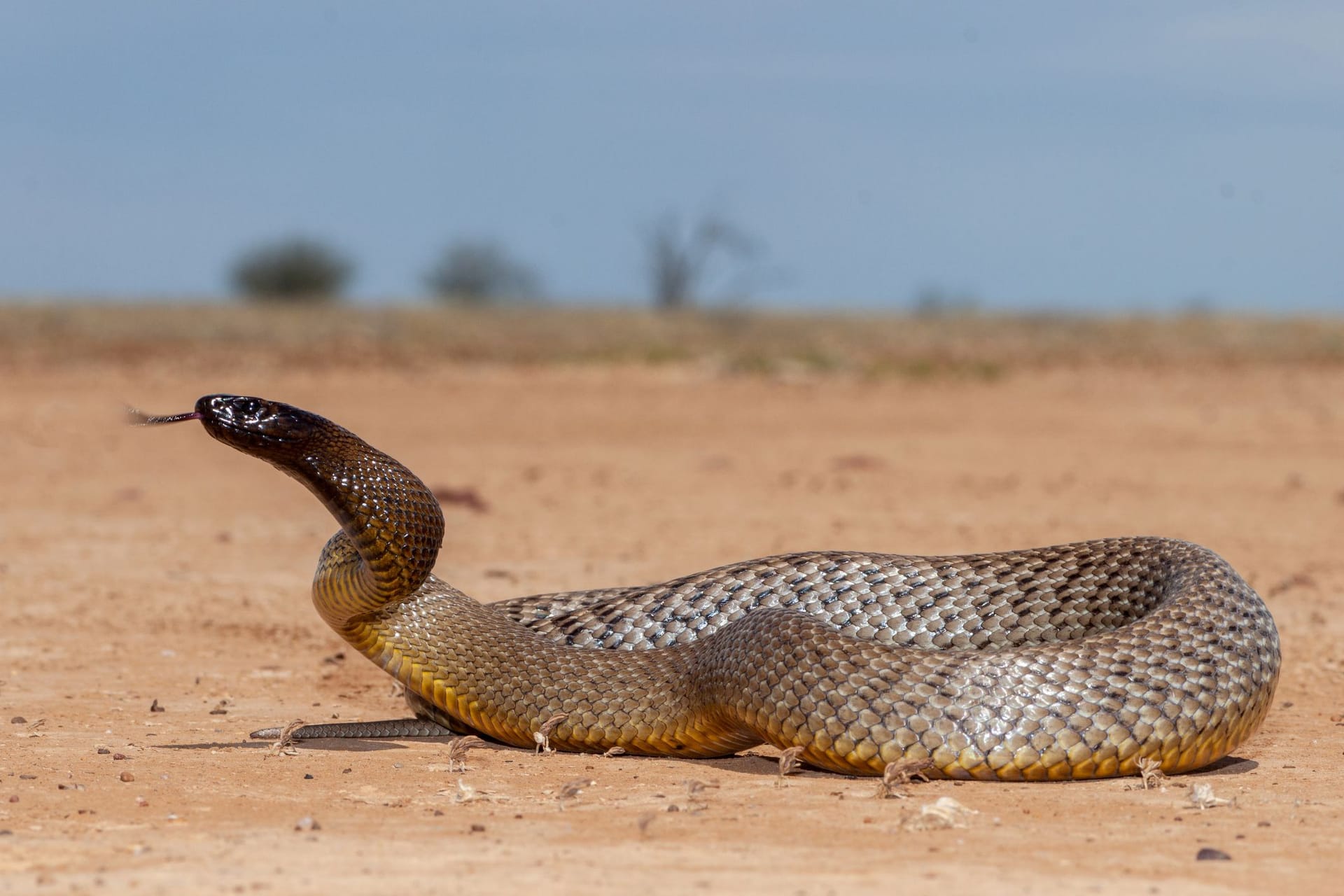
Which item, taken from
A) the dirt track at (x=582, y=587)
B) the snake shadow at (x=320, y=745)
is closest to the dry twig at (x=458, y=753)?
the dirt track at (x=582, y=587)

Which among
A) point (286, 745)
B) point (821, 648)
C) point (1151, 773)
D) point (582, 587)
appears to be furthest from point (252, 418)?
point (582, 587)

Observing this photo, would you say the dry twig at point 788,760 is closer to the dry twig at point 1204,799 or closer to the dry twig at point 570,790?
the dry twig at point 570,790

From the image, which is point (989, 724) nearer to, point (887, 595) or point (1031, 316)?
point (887, 595)

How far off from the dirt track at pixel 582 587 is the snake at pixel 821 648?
173 mm

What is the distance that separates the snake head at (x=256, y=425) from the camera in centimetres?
584

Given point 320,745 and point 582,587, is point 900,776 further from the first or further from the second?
point 582,587

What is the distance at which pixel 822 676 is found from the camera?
5684mm

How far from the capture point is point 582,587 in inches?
402

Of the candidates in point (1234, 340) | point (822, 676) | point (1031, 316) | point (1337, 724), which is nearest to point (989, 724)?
point (822, 676)

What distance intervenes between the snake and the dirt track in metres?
0.17

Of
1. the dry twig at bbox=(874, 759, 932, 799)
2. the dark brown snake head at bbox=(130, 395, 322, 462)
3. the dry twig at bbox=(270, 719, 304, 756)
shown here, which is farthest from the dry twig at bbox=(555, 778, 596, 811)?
the dark brown snake head at bbox=(130, 395, 322, 462)

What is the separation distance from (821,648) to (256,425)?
84.3 inches

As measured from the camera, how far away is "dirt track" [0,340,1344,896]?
183 inches

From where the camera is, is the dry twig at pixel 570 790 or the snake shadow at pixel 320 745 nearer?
the dry twig at pixel 570 790
